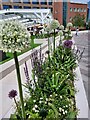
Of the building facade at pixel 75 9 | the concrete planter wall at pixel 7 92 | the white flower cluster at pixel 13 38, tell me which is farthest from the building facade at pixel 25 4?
the white flower cluster at pixel 13 38

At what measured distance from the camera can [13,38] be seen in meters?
1.82

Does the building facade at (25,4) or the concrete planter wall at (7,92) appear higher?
the building facade at (25,4)

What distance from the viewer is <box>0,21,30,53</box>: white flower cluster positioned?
5.97 feet

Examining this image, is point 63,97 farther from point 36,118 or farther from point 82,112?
point 36,118

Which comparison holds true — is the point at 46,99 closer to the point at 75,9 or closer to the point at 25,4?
the point at 25,4

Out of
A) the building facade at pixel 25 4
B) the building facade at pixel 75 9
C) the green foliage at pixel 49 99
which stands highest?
the building facade at pixel 25 4

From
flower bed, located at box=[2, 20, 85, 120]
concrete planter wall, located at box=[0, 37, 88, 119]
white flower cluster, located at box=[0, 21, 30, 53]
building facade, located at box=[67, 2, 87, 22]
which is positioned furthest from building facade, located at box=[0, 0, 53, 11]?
white flower cluster, located at box=[0, 21, 30, 53]

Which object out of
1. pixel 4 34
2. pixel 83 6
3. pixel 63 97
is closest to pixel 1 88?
pixel 63 97

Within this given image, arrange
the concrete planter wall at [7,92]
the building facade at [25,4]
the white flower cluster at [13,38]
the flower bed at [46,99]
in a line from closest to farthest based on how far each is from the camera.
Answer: the white flower cluster at [13,38] < the flower bed at [46,99] < the concrete planter wall at [7,92] < the building facade at [25,4]

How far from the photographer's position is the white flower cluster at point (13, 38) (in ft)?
5.97

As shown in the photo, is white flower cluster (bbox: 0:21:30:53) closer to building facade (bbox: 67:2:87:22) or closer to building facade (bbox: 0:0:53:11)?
building facade (bbox: 0:0:53:11)

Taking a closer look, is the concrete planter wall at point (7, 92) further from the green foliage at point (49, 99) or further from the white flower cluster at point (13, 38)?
the white flower cluster at point (13, 38)

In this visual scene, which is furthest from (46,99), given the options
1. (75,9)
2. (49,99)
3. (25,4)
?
(75,9)

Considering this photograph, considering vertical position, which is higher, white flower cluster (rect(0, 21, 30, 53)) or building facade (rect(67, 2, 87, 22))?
white flower cluster (rect(0, 21, 30, 53))
